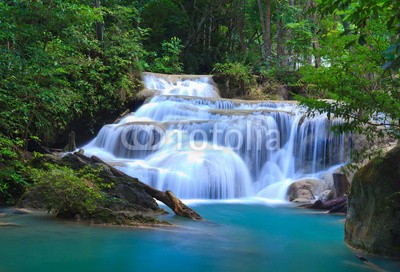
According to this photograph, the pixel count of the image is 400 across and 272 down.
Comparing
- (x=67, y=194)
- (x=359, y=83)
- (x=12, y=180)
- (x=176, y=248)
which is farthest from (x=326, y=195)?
(x=12, y=180)

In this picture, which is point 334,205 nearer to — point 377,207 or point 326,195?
point 326,195

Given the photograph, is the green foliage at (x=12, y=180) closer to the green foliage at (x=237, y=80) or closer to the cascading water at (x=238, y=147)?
the cascading water at (x=238, y=147)

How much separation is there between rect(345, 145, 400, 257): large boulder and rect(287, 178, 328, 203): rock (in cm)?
617

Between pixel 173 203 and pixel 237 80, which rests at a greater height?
pixel 237 80

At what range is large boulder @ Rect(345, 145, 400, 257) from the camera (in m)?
5.14

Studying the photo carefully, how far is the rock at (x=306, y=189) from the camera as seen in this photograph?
1209 cm

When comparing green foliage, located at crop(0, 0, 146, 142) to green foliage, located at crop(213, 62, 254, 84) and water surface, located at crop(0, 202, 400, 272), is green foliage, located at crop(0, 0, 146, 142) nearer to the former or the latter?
water surface, located at crop(0, 202, 400, 272)

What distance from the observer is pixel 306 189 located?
1234 centimetres

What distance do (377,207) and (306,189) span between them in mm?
7113

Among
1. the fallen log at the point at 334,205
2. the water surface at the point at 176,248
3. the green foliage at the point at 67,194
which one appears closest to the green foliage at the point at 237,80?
the fallen log at the point at 334,205

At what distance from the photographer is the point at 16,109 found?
8.02 meters

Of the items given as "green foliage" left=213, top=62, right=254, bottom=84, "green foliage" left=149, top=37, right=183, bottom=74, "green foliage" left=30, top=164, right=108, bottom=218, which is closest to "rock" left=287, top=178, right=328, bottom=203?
"green foliage" left=30, top=164, right=108, bottom=218

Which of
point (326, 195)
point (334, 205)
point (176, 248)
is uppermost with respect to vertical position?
point (176, 248)

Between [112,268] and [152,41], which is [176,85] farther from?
[112,268]
